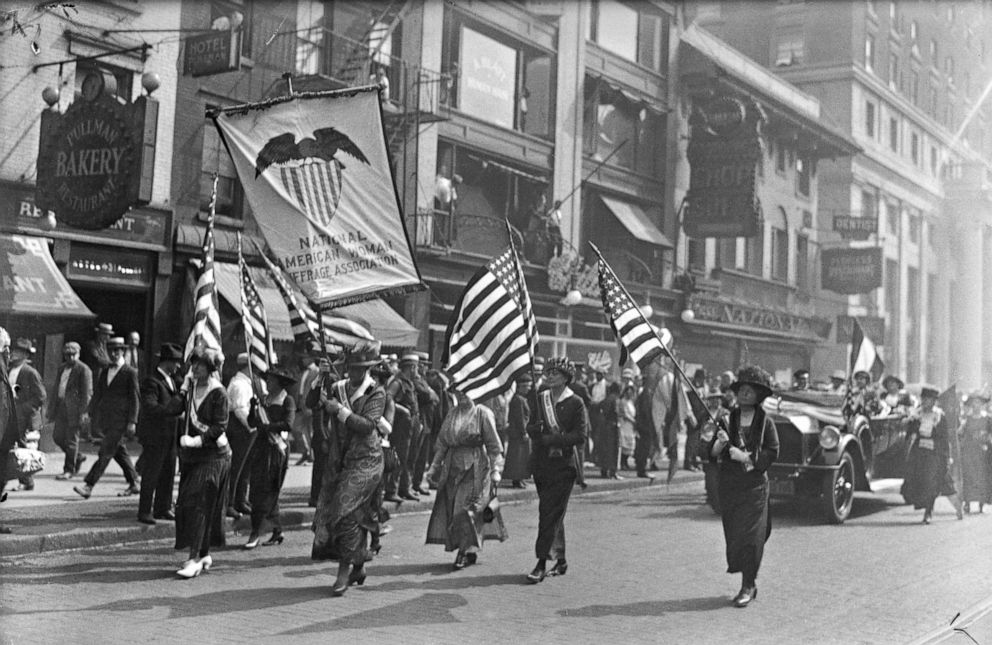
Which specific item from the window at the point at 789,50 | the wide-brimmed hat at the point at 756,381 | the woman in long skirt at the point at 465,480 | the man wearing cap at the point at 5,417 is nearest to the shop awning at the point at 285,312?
the man wearing cap at the point at 5,417

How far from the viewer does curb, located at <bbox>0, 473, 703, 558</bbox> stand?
29.3 feet

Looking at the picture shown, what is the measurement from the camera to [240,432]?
1014 cm

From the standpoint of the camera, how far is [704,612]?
7445 millimetres

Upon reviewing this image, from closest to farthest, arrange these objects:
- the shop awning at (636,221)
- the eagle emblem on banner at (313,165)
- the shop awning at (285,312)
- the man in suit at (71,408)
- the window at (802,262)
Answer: the eagle emblem on banner at (313,165), the man in suit at (71,408), the shop awning at (285,312), the shop awning at (636,221), the window at (802,262)

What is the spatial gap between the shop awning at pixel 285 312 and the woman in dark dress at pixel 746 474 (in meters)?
9.08

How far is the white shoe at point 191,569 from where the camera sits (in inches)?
320

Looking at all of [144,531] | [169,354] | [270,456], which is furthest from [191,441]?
[169,354]

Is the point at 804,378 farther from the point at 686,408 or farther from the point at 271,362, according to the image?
the point at 271,362

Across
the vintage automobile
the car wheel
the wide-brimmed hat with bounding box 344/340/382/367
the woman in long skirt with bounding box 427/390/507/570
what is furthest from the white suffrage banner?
the car wheel

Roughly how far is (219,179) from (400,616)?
13.1 metres

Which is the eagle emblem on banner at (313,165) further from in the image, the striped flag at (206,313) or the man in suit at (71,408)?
the man in suit at (71,408)

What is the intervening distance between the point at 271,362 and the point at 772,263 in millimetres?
28168

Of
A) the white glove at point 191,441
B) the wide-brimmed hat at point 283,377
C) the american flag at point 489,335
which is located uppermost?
the american flag at point 489,335

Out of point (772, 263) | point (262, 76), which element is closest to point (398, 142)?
point (262, 76)
